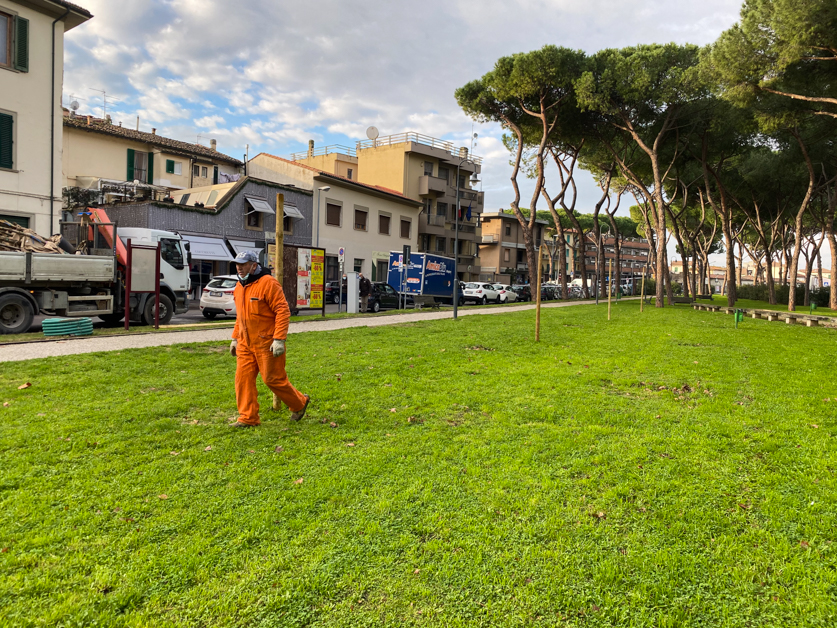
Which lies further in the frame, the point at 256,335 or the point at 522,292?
Result: the point at 522,292

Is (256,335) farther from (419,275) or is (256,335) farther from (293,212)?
(293,212)

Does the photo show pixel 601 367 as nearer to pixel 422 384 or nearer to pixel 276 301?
pixel 422 384

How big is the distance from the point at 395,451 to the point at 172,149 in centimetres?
3311

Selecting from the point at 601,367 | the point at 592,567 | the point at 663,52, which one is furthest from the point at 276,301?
the point at 663,52

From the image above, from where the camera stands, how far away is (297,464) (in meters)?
4.36

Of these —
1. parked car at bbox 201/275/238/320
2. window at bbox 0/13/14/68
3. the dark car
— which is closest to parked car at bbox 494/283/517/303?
the dark car

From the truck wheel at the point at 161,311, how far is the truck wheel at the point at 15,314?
2.86 m

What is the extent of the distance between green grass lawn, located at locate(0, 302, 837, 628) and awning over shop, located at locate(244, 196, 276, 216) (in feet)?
77.1

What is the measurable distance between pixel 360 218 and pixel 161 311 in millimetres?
22995

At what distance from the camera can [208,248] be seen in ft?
88.9

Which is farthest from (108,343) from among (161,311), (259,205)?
(259,205)

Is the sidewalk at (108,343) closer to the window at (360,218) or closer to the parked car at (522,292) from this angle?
the window at (360,218)

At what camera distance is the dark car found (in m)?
24.8

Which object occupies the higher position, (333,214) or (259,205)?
(333,214)
